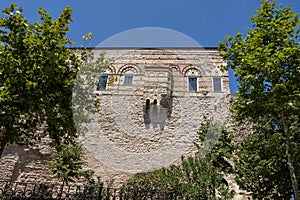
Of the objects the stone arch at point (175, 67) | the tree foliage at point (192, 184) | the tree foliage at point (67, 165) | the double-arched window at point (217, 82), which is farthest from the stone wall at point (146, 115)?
the tree foliage at point (192, 184)

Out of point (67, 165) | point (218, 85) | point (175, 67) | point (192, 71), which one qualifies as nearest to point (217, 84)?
point (218, 85)

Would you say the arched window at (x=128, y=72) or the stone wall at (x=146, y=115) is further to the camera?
the arched window at (x=128, y=72)

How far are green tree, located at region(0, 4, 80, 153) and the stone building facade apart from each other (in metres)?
6.83

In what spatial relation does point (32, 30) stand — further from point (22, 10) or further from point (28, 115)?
point (28, 115)

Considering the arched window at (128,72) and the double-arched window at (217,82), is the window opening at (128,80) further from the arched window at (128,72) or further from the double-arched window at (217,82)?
the double-arched window at (217,82)

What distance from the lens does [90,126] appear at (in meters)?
16.3

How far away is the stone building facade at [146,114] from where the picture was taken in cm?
1421

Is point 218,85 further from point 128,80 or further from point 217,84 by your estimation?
point 128,80

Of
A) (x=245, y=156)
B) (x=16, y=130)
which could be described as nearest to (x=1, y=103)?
(x=16, y=130)

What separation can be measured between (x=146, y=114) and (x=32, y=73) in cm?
1051

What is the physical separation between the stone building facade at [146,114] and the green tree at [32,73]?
683 centimetres

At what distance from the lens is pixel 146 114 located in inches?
639

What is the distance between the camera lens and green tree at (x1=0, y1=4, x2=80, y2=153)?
5.99 meters

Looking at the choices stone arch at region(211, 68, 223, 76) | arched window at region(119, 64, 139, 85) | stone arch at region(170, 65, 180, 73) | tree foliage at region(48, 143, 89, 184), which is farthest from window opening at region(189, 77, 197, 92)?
tree foliage at region(48, 143, 89, 184)
